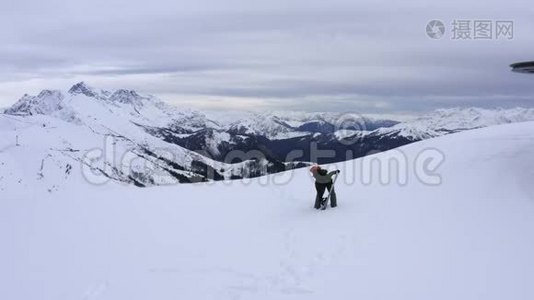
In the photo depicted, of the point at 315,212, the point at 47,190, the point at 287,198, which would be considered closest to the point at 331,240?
the point at 315,212

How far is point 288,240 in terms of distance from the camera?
44.7 ft

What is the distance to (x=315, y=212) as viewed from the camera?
642 inches

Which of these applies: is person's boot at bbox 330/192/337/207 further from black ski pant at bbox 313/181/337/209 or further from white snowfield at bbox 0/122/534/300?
white snowfield at bbox 0/122/534/300

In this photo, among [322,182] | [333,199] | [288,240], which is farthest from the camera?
[333,199]

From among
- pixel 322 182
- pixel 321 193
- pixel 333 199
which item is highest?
pixel 322 182

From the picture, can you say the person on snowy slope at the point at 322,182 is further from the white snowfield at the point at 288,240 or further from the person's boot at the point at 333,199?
the white snowfield at the point at 288,240

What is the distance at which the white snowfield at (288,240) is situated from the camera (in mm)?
10344

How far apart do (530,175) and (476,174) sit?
160 cm

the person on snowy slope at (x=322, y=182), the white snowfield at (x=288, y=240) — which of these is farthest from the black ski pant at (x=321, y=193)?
the white snowfield at (x=288, y=240)

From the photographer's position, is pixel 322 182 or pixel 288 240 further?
pixel 322 182

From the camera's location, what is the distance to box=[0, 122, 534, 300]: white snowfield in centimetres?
1034

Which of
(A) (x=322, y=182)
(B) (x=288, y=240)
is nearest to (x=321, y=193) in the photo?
(A) (x=322, y=182)

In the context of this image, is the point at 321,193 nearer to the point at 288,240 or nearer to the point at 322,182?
the point at 322,182

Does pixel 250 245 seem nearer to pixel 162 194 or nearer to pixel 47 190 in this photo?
pixel 162 194
